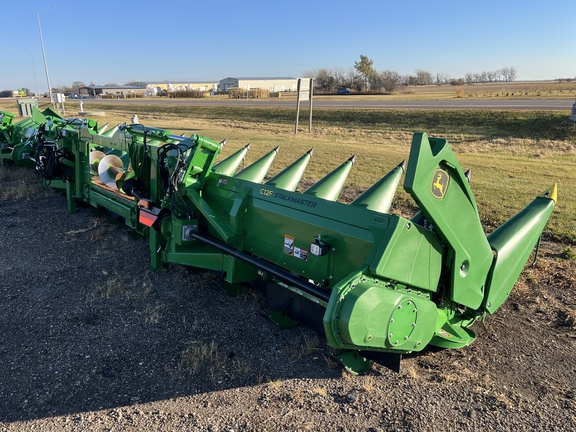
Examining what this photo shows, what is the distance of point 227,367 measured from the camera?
3355 millimetres

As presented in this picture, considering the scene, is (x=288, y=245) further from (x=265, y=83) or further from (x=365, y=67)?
(x=265, y=83)

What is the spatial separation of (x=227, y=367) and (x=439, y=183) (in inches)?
Answer: 77.1

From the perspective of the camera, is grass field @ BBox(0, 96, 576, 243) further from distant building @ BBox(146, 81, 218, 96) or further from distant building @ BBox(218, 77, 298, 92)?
distant building @ BBox(218, 77, 298, 92)

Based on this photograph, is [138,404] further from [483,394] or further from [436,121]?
[436,121]

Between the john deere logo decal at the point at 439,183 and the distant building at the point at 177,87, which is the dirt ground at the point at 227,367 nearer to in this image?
the john deere logo decal at the point at 439,183

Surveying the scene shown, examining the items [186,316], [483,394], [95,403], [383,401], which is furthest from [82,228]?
[483,394]

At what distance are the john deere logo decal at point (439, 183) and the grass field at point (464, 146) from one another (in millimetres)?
3873

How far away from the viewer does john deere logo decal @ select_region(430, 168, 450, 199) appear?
2770mm

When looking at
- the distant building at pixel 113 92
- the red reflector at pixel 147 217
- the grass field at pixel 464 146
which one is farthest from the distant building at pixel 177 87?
the red reflector at pixel 147 217

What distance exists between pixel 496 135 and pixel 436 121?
4430 mm

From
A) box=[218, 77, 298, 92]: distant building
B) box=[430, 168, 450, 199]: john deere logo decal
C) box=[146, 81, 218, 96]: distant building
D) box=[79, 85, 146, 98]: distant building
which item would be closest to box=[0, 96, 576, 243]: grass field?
box=[430, 168, 450, 199]: john deere logo decal

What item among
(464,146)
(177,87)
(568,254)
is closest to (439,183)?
(568,254)

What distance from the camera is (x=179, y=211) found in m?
4.45

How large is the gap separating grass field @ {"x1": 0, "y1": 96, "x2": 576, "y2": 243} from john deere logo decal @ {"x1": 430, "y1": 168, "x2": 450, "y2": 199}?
387 centimetres
